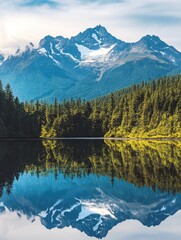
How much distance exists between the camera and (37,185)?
162ft

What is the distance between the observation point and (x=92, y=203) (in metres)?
38.6

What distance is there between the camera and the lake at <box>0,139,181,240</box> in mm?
29109

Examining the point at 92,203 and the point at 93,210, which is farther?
the point at 92,203

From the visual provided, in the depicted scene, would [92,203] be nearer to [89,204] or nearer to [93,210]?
[89,204]

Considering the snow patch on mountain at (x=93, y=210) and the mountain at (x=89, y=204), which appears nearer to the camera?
the mountain at (x=89, y=204)

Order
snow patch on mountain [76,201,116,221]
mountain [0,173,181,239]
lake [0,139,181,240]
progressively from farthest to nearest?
snow patch on mountain [76,201,116,221] → mountain [0,173,181,239] → lake [0,139,181,240]

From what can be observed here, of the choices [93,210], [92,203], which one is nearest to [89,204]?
[92,203]

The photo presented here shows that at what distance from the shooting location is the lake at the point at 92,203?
29.1 m

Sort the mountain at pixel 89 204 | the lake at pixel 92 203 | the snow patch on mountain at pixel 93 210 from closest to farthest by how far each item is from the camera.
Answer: the lake at pixel 92 203 < the mountain at pixel 89 204 < the snow patch on mountain at pixel 93 210

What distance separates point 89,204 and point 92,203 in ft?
1.49

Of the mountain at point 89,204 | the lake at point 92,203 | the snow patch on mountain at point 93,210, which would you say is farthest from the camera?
the snow patch on mountain at point 93,210

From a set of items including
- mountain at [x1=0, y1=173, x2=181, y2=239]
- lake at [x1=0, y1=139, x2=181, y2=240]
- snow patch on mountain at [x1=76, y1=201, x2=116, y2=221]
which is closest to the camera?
lake at [x1=0, y1=139, x2=181, y2=240]

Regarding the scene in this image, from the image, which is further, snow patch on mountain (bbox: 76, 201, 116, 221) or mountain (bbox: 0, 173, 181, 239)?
snow patch on mountain (bbox: 76, 201, 116, 221)

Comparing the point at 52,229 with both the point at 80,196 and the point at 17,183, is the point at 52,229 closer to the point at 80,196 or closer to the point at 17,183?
the point at 80,196
